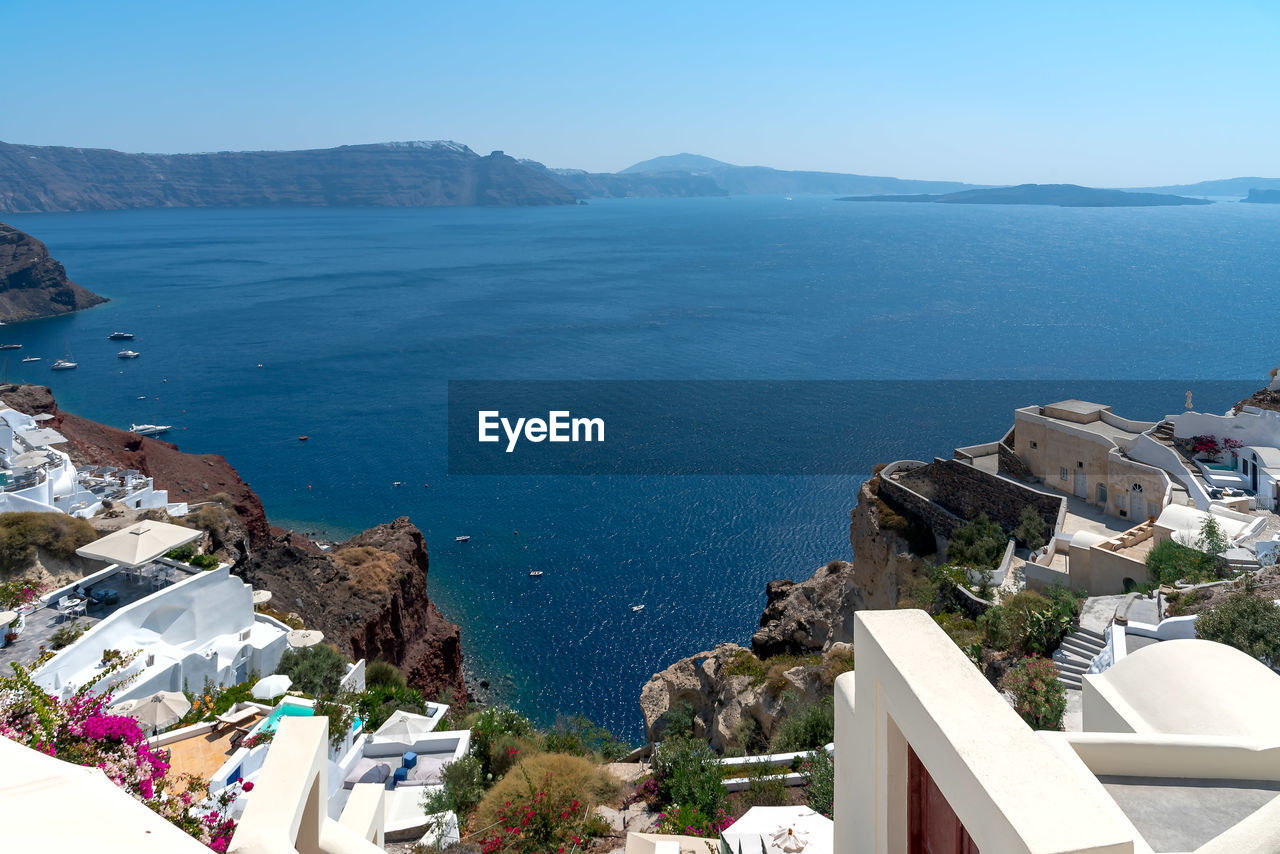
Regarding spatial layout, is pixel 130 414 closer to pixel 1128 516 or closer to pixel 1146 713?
pixel 1128 516

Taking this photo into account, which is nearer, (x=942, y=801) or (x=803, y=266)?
(x=942, y=801)

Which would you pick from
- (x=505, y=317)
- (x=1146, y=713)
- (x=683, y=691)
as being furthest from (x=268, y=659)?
(x=505, y=317)

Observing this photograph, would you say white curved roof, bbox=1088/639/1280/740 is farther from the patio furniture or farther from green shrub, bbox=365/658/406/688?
the patio furniture

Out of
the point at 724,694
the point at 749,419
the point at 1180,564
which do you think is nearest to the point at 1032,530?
the point at 1180,564

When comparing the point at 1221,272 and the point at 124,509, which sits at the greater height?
the point at 1221,272

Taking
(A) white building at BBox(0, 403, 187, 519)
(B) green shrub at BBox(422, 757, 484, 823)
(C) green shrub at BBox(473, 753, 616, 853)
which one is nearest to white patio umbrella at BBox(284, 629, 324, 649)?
(B) green shrub at BBox(422, 757, 484, 823)

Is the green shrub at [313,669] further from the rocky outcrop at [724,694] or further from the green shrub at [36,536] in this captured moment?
the rocky outcrop at [724,694]

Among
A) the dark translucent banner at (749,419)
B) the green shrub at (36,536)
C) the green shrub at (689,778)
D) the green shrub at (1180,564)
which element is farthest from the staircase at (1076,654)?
the dark translucent banner at (749,419)
